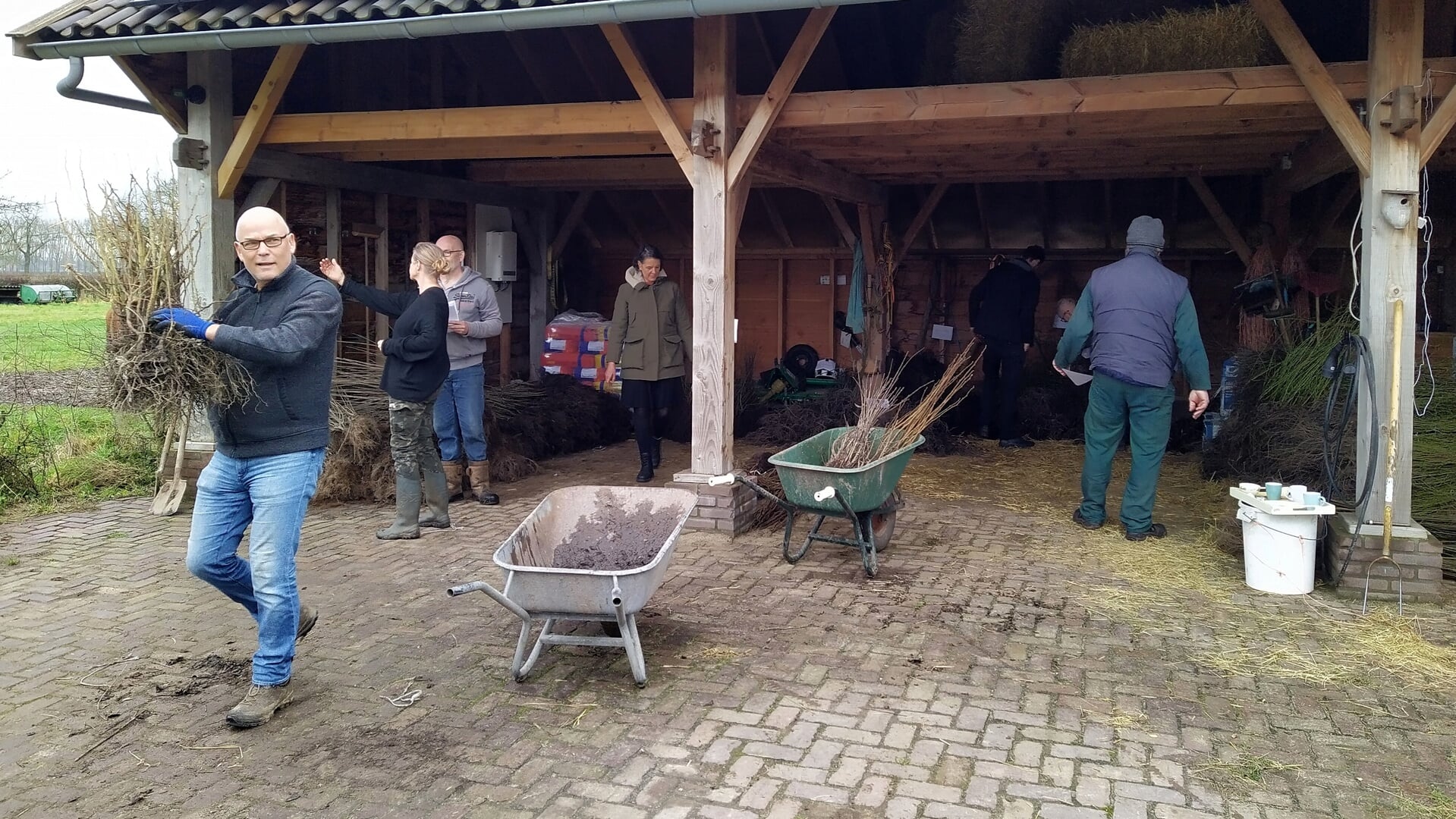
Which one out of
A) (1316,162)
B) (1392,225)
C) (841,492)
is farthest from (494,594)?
(1316,162)

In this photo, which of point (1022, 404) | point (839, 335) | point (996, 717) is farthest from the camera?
point (839, 335)

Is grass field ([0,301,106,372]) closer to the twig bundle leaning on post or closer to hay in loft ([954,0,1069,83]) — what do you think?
the twig bundle leaning on post

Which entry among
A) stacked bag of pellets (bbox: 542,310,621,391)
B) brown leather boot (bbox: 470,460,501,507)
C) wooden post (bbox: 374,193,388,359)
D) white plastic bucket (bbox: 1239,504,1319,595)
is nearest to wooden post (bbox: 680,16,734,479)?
brown leather boot (bbox: 470,460,501,507)

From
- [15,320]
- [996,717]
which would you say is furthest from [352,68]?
[15,320]

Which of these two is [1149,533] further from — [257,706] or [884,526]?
[257,706]

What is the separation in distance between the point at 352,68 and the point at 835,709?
283 inches

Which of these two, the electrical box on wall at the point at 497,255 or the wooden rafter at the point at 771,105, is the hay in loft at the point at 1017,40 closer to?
the wooden rafter at the point at 771,105

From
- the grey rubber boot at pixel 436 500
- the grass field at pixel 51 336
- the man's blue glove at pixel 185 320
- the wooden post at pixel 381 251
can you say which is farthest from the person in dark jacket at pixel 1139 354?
the wooden post at pixel 381 251

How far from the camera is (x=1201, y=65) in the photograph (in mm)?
6129

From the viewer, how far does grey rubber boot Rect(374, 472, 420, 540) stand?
648 centimetres

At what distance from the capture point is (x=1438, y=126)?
514 centimetres

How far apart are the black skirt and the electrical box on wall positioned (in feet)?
11.3

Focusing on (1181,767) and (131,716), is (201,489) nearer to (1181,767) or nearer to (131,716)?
(131,716)

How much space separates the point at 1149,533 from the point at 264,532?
16.4ft
